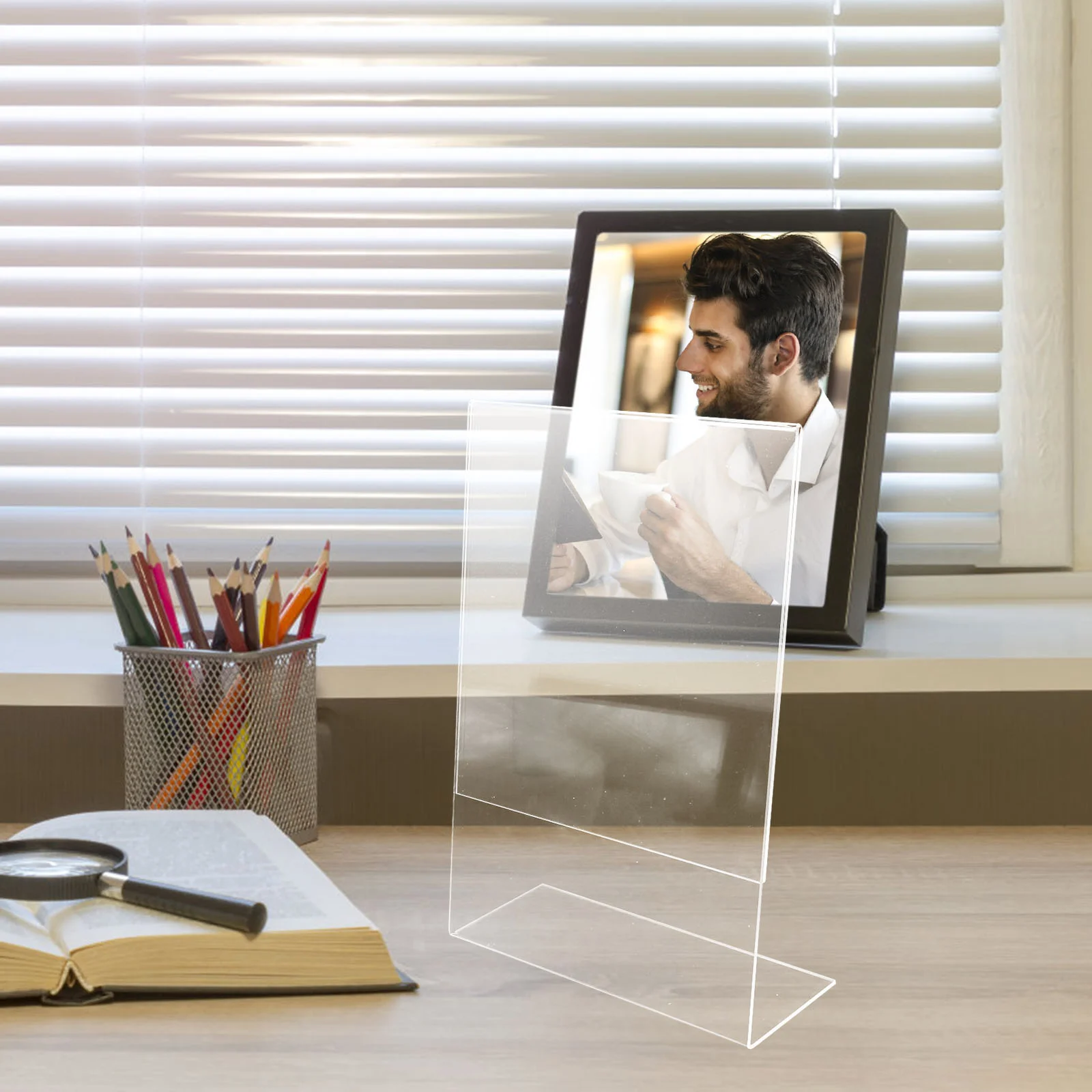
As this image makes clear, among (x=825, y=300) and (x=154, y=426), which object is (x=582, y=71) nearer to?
(x=825, y=300)

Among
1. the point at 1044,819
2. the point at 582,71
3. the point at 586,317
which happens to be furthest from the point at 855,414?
the point at 582,71

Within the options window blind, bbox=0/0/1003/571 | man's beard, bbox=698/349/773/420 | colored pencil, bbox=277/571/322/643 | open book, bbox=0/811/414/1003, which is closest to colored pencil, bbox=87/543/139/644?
colored pencil, bbox=277/571/322/643

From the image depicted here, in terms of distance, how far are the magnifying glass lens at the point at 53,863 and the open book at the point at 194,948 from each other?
2cm

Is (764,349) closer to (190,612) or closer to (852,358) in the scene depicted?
(852,358)

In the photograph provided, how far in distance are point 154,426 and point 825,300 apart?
2.11ft

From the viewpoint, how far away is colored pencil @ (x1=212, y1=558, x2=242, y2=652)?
0.93 m

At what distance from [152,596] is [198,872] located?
0.25 meters

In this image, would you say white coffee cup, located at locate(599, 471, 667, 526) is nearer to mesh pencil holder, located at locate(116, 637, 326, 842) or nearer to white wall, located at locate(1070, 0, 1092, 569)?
mesh pencil holder, located at locate(116, 637, 326, 842)

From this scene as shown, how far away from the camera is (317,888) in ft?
2.49

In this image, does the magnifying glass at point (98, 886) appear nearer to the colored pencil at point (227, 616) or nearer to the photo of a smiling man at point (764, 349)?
the colored pencil at point (227, 616)

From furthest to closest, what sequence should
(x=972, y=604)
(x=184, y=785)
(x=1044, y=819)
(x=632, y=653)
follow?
(x=972, y=604) → (x=1044, y=819) → (x=184, y=785) → (x=632, y=653)

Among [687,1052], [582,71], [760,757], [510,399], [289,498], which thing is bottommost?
[687,1052]

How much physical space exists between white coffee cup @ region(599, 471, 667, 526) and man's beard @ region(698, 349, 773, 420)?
1.19 ft

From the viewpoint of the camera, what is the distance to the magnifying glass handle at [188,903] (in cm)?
69
